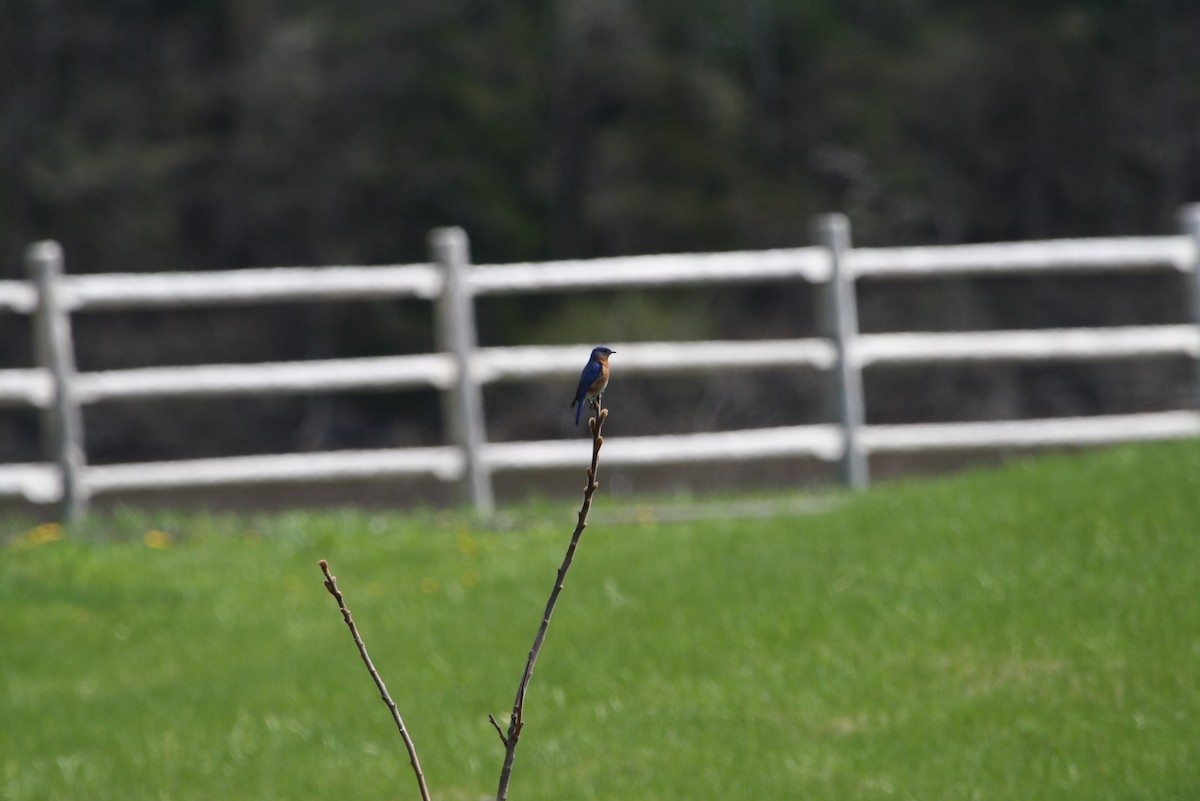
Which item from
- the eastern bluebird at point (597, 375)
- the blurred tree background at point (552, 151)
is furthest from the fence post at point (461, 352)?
the blurred tree background at point (552, 151)

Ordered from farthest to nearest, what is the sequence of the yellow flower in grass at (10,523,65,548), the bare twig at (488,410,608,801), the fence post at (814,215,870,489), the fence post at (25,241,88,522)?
1. the fence post at (814,215,870,489)
2. the fence post at (25,241,88,522)
3. the yellow flower in grass at (10,523,65,548)
4. the bare twig at (488,410,608,801)

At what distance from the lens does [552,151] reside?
69.1 ft

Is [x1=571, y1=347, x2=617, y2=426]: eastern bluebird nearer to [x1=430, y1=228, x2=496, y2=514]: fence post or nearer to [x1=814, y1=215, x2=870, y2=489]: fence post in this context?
[x1=430, y1=228, x2=496, y2=514]: fence post

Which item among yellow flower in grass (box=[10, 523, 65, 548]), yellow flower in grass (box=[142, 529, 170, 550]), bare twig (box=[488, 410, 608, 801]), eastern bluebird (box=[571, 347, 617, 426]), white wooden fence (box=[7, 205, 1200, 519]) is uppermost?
eastern bluebird (box=[571, 347, 617, 426])

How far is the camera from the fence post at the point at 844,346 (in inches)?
318

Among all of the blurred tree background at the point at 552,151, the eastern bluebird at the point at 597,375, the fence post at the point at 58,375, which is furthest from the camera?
the blurred tree background at the point at 552,151

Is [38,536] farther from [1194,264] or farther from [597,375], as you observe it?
[1194,264]

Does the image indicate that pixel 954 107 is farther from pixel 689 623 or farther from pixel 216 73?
pixel 689 623

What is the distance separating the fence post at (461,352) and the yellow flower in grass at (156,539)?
1414 mm

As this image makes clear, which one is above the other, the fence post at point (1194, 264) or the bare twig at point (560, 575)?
the bare twig at point (560, 575)

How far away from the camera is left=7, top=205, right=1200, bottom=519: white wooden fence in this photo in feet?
25.5

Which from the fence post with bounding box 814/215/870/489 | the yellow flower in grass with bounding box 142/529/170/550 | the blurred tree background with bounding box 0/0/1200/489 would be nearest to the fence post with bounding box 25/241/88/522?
the yellow flower in grass with bounding box 142/529/170/550

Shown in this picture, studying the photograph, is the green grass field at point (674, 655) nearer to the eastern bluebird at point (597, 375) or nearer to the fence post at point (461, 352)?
the fence post at point (461, 352)

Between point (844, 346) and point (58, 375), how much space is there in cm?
374
